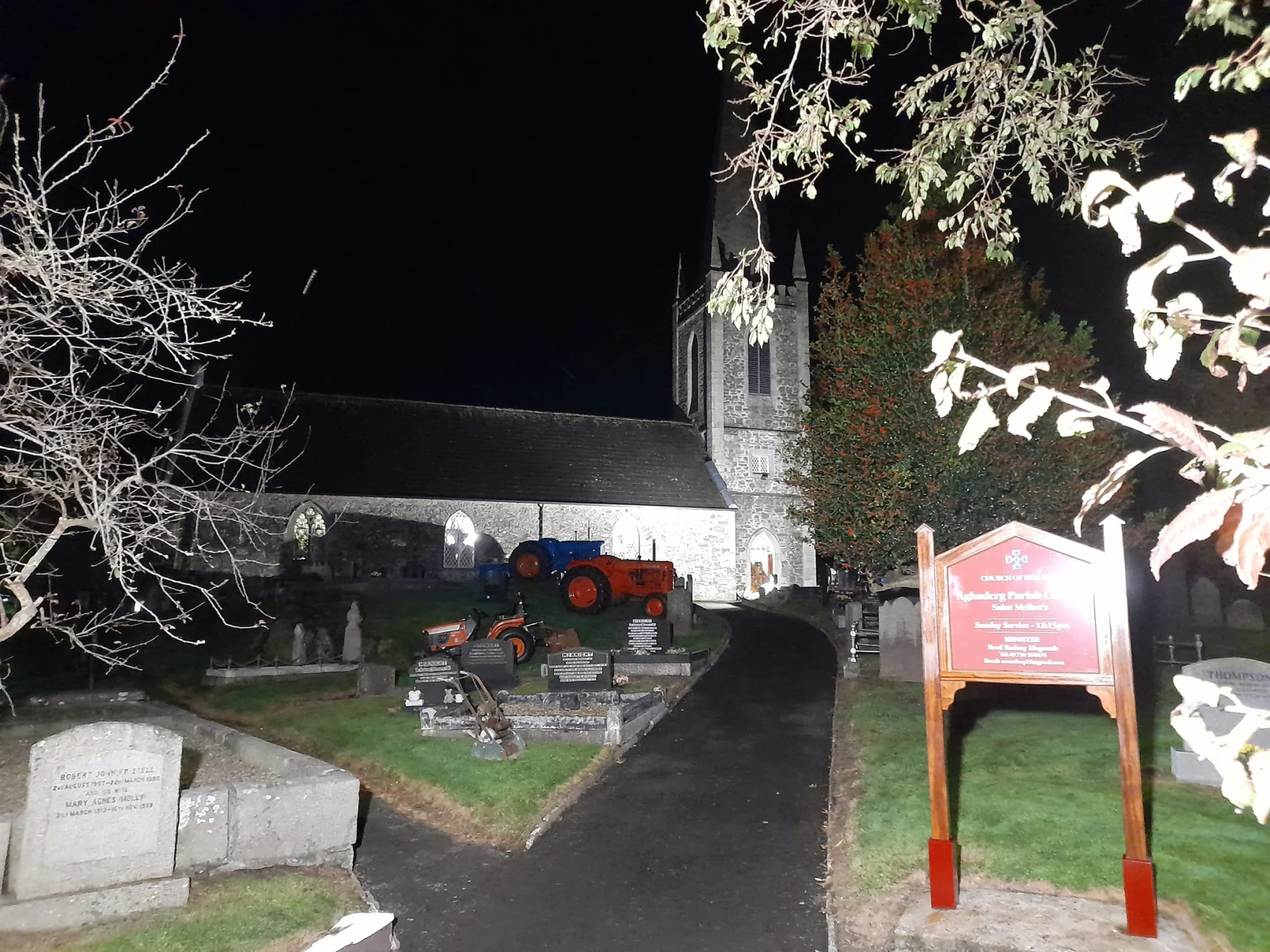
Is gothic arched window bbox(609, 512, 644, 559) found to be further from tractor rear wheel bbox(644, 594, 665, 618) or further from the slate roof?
tractor rear wheel bbox(644, 594, 665, 618)

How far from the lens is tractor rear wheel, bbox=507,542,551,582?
25.3m

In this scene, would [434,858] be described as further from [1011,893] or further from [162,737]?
[1011,893]

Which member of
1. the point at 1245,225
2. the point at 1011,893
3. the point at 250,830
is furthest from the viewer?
the point at 1245,225

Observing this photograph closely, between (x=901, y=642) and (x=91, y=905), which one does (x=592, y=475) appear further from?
(x=91, y=905)

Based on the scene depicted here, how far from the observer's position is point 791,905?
6039 mm

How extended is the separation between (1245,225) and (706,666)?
13.3m

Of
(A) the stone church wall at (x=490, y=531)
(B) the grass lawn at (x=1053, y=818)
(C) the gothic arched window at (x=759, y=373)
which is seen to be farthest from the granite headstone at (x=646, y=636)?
(C) the gothic arched window at (x=759, y=373)

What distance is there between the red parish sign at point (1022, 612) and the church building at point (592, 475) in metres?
23.2

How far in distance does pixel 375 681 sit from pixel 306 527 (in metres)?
16.5

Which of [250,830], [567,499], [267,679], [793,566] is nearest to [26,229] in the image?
[250,830]

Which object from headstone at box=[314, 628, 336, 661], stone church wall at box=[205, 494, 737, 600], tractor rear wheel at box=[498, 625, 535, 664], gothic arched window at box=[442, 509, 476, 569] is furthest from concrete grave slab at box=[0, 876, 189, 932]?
gothic arched window at box=[442, 509, 476, 569]

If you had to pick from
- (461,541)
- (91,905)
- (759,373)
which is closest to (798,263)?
(759,373)

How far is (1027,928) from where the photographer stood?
4961 millimetres

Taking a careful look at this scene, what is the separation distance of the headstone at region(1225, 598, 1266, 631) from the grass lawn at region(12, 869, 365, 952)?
75.1 ft
